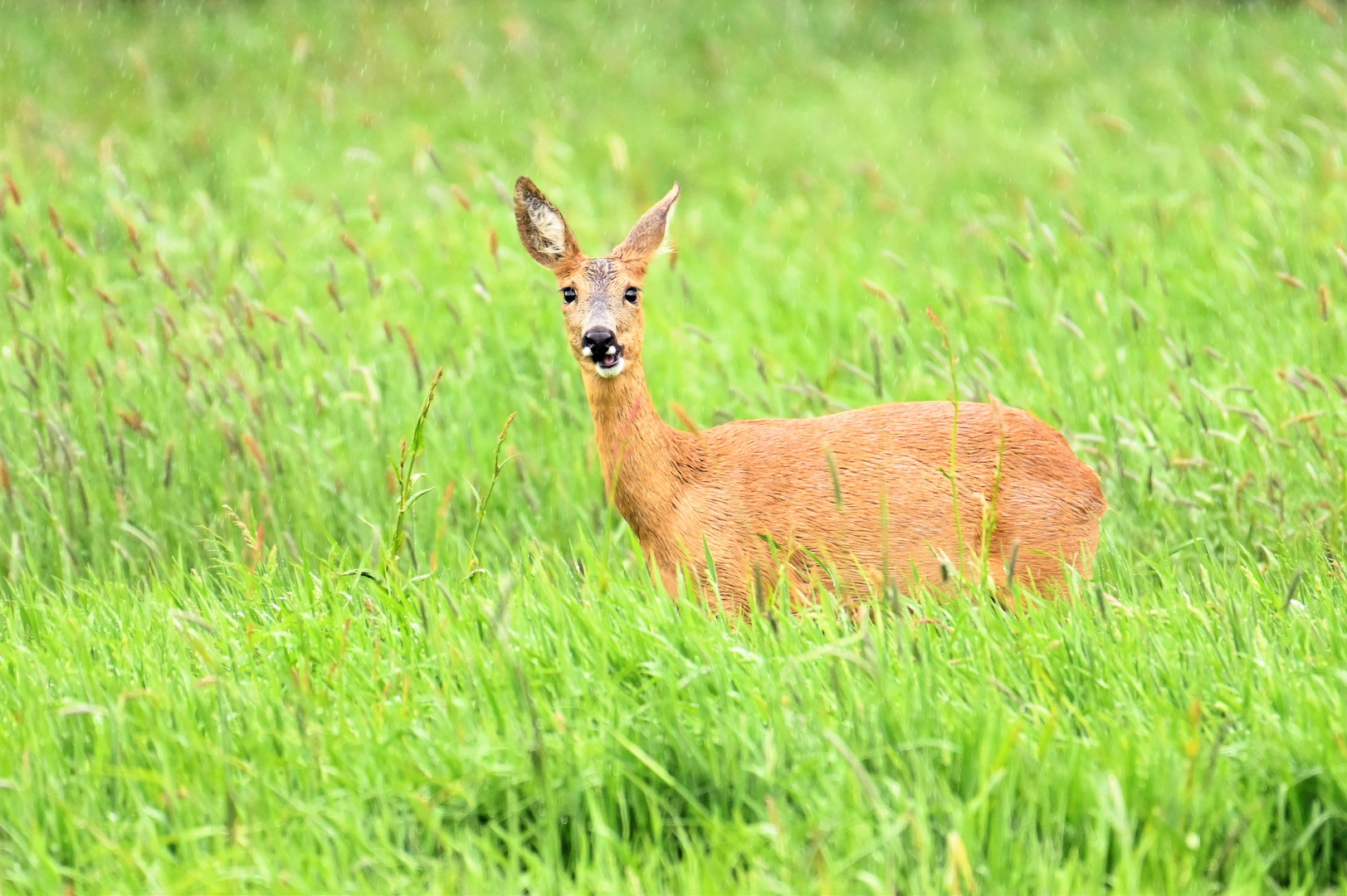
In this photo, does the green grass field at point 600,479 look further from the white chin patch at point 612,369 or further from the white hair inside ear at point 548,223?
the white hair inside ear at point 548,223

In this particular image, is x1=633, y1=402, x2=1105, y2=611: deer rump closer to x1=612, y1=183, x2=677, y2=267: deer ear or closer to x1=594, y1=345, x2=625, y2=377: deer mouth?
x1=594, y1=345, x2=625, y2=377: deer mouth

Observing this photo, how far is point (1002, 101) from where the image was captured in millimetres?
11805

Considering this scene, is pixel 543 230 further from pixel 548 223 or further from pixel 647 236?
pixel 647 236

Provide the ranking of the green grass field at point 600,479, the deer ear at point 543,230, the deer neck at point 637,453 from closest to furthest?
1. the green grass field at point 600,479
2. the deer neck at point 637,453
3. the deer ear at point 543,230

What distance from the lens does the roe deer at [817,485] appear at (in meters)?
4.75

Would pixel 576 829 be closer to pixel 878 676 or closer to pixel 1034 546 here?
pixel 878 676

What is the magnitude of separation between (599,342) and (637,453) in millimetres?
396

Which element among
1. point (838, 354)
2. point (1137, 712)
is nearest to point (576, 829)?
point (1137, 712)

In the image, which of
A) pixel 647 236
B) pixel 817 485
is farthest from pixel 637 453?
pixel 647 236

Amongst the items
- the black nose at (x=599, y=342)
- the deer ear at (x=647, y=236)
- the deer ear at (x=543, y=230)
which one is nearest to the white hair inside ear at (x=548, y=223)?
the deer ear at (x=543, y=230)

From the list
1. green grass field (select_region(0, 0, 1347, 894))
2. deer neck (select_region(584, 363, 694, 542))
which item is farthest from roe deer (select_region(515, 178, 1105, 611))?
green grass field (select_region(0, 0, 1347, 894))

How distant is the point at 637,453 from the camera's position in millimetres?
4895

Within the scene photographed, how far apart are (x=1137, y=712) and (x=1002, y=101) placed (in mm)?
9214

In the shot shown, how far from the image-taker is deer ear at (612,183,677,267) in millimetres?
5113
